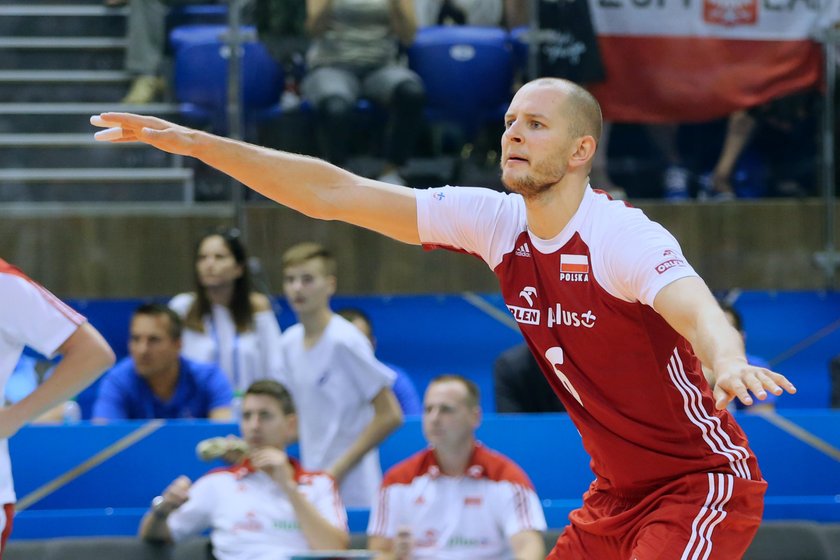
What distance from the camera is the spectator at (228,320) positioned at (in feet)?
22.5

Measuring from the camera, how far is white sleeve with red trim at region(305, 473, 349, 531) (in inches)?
226

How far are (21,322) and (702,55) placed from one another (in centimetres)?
520

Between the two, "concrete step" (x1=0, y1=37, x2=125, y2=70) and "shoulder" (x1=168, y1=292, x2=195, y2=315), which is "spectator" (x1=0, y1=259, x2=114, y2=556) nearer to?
"shoulder" (x1=168, y1=292, x2=195, y2=315)

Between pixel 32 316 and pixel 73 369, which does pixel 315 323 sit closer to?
pixel 73 369

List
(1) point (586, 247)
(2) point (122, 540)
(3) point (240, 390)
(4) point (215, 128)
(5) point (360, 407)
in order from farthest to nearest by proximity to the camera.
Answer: (4) point (215, 128)
(3) point (240, 390)
(5) point (360, 407)
(2) point (122, 540)
(1) point (586, 247)

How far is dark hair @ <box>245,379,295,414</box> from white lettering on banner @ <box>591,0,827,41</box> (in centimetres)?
341

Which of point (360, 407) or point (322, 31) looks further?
point (322, 31)

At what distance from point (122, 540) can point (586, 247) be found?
328cm

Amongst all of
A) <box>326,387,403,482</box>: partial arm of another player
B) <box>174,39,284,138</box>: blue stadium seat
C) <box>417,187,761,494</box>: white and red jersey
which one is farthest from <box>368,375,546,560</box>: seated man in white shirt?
<box>174,39,284,138</box>: blue stadium seat

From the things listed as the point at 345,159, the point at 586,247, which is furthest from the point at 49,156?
the point at 586,247

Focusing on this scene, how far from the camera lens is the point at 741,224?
27.0 ft

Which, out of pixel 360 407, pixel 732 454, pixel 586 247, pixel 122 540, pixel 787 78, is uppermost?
pixel 787 78

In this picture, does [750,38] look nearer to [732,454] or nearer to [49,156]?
[49,156]

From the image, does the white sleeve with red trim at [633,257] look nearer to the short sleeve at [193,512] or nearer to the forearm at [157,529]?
the short sleeve at [193,512]
